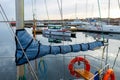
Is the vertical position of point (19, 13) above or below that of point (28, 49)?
above

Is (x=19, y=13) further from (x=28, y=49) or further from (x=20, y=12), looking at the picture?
(x=28, y=49)

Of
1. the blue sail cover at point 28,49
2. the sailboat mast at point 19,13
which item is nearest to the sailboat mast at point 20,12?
the sailboat mast at point 19,13

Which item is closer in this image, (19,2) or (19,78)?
(19,2)

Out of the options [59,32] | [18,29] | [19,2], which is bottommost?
[59,32]

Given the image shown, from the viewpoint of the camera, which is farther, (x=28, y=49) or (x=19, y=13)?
(x=28, y=49)

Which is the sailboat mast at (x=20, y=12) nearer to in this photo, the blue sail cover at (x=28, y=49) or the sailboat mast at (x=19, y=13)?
the sailboat mast at (x=19, y=13)

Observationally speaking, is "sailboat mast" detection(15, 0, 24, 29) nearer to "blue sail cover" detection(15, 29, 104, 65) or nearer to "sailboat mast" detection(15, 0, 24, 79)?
"sailboat mast" detection(15, 0, 24, 79)

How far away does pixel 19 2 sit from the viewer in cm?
518

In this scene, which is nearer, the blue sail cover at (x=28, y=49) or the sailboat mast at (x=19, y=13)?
the sailboat mast at (x=19, y=13)

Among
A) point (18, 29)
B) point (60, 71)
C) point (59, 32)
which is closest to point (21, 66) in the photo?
point (18, 29)

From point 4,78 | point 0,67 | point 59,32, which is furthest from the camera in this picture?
point 59,32

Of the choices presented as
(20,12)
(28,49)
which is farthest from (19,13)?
(28,49)

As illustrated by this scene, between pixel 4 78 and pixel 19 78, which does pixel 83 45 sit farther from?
pixel 4 78

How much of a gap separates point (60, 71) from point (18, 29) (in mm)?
9739
